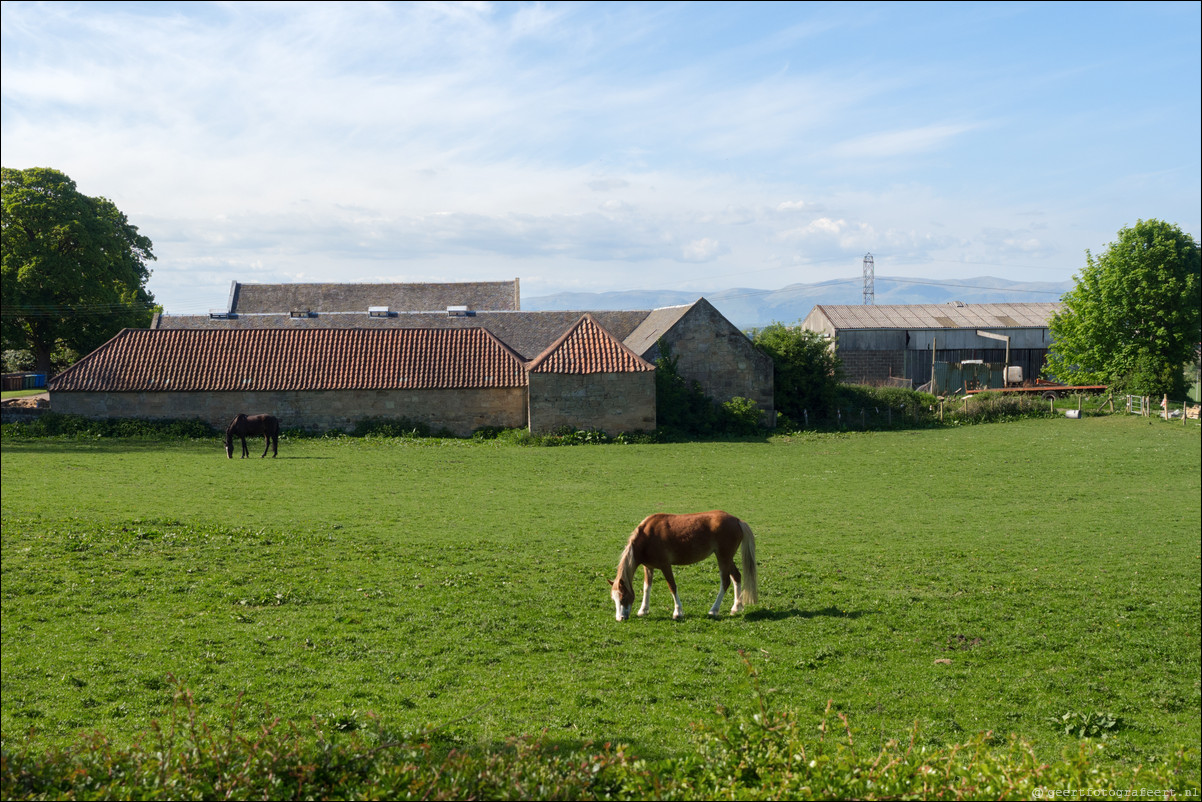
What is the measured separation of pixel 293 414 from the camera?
3425 centimetres

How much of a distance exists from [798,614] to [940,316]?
52714 millimetres

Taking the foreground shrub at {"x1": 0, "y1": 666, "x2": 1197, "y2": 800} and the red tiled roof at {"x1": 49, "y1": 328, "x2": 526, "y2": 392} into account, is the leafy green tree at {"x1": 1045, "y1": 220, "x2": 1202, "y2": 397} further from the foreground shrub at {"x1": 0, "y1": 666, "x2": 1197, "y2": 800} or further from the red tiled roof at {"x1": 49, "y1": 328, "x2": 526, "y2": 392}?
the foreground shrub at {"x1": 0, "y1": 666, "x2": 1197, "y2": 800}

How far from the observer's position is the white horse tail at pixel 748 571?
35.6ft

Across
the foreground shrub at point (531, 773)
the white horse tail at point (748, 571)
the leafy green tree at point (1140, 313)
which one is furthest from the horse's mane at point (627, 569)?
the leafy green tree at point (1140, 313)

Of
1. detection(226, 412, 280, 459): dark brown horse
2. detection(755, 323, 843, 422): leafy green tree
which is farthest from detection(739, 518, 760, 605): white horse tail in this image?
detection(755, 323, 843, 422): leafy green tree

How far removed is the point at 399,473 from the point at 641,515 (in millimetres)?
8765

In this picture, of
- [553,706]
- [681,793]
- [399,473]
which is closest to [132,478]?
[399,473]

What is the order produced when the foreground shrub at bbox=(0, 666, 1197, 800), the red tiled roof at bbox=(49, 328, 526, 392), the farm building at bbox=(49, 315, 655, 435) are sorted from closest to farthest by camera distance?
the foreground shrub at bbox=(0, 666, 1197, 800)
the farm building at bbox=(49, 315, 655, 435)
the red tiled roof at bbox=(49, 328, 526, 392)

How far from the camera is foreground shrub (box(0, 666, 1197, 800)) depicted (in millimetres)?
5266

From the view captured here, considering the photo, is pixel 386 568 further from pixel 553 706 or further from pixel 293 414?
pixel 293 414

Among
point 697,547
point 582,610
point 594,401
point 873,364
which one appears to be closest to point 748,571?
point 697,547

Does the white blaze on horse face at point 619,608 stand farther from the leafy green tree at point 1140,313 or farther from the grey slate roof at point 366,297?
the grey slate roof at point 366,297

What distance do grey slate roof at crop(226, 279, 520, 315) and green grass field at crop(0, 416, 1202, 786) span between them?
96.6ft

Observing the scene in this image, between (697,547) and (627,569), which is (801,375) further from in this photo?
(627,569)
